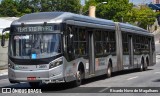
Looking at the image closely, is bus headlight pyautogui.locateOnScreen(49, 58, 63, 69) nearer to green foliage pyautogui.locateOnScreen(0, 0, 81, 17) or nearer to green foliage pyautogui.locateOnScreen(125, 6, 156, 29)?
green foliage pyautogui.locateOnScreen(0, 0, 81, 17)

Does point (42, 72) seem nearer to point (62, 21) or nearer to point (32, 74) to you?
point (32, 74)

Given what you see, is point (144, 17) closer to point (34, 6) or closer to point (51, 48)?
point (34, 6)

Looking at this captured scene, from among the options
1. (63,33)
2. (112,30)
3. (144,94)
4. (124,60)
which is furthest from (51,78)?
(124,60)

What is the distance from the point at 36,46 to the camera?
649 inches

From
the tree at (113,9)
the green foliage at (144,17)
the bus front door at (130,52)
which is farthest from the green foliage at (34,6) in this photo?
the bus front door at (130,52)

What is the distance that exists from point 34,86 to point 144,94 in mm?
5394

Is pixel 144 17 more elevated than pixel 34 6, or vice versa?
pixel 34 6

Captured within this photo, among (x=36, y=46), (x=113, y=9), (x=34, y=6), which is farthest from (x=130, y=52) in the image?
(x=113, y=9)

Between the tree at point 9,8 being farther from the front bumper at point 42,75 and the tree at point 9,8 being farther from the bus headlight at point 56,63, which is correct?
the bus headlight at point 56,63

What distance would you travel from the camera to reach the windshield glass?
16.4 meters

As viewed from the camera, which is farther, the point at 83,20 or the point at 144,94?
the point at 83,20

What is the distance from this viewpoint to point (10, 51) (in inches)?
666

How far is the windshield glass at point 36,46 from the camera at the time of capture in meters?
16.4

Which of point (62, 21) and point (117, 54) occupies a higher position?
point (62, 21)
